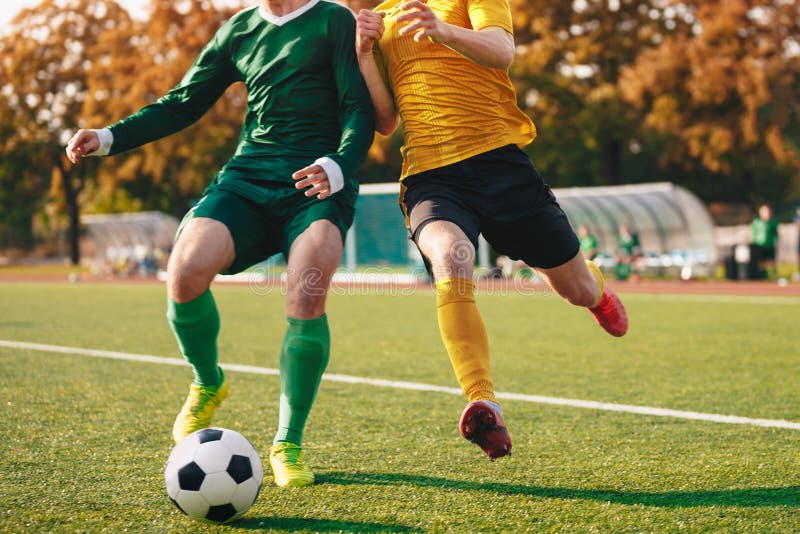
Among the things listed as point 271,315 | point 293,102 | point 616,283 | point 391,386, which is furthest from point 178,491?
point 616,283

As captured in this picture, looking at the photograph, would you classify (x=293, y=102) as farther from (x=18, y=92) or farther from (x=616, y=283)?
(x=18, y=92)

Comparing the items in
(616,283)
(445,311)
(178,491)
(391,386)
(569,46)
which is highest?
(569,46)

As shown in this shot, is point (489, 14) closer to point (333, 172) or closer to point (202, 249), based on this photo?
point (333, 172)

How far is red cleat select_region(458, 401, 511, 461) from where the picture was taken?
3.16 metres

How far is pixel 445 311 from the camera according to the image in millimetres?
3604

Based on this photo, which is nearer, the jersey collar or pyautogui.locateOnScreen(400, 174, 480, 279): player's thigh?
pyautogui.locateOnScreen(400, 174, 480, 279): player's thigh

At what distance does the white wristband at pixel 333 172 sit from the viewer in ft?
11.8

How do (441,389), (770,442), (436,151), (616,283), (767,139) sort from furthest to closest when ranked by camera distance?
(767,139) → (616,283) → (441,389) → (770,442) → (436,151)

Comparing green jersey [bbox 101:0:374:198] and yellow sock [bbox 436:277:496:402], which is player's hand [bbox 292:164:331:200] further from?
yellow sock [bbox 436:277:496:402]

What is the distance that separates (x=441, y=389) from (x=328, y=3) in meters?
3.02

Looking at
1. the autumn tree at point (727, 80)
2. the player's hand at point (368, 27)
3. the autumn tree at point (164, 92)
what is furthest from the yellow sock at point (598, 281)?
the autumn tree at point (164, 92)

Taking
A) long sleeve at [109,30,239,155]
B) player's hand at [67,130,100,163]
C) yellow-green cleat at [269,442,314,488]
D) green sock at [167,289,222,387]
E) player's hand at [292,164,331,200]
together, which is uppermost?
long sleeve at [109,30,239,155]

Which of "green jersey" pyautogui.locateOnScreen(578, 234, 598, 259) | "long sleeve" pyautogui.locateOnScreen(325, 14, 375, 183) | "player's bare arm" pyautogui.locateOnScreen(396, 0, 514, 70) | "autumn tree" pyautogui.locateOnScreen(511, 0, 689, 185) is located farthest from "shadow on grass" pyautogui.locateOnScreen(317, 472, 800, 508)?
"autumn tree" pyautogui.locateOnScreen(511, 0, 689, 185)

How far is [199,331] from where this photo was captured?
3992 millimetres
